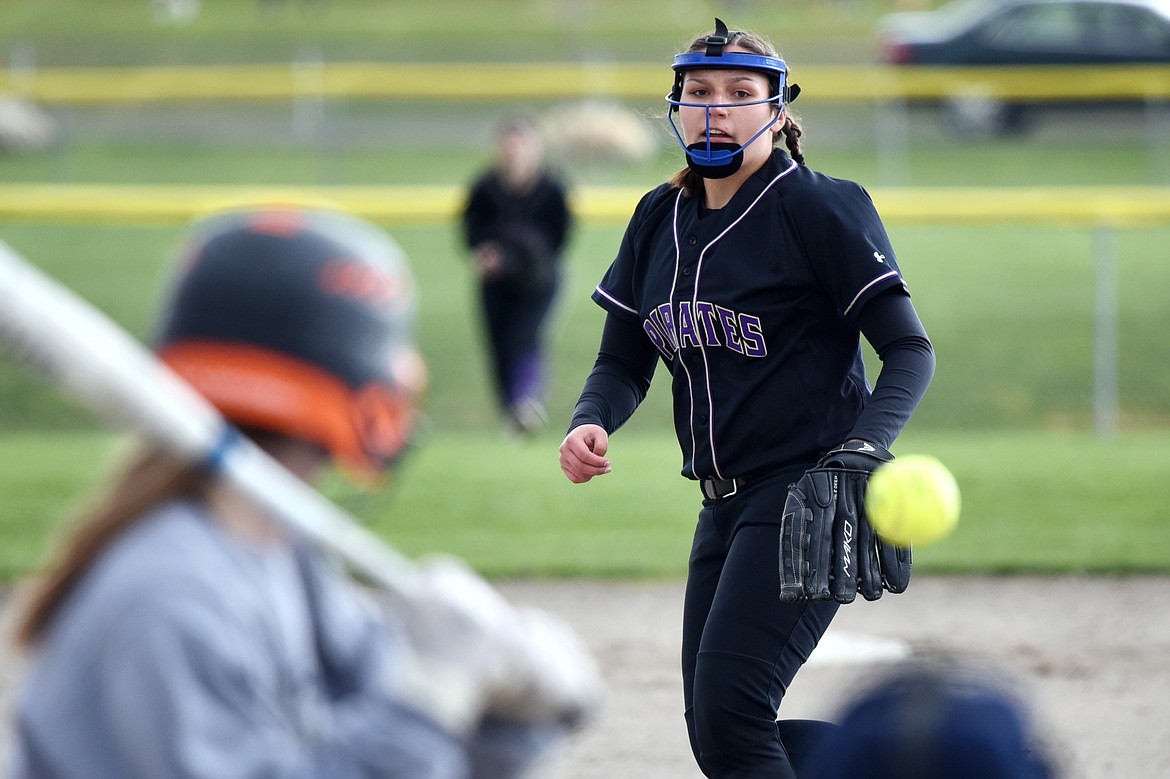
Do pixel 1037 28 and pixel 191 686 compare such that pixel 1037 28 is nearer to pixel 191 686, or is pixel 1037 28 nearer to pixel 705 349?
pixel 705 349

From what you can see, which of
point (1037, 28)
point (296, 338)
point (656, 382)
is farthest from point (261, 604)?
point (1037, 28)

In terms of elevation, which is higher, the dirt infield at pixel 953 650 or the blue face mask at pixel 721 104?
the blue face mask at pixel 721 104

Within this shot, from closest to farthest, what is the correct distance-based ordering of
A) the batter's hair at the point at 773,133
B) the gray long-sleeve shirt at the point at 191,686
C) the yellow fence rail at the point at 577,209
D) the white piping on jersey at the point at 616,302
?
the gray long-sleeve shirt at the point at 191,686 < the batter's hair at the point at 773,133 < the white piping on jersey at the point at 616,302 < the yellow fence rail at the point at 577,209

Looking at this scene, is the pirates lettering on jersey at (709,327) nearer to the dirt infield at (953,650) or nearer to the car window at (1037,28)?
the dirt infield at (953,650)

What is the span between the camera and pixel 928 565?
7.61 metres

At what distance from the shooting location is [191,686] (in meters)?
1.64

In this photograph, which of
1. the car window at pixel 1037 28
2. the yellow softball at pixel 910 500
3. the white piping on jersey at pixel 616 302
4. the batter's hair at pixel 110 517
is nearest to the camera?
the batter's hair at pixel 110 517

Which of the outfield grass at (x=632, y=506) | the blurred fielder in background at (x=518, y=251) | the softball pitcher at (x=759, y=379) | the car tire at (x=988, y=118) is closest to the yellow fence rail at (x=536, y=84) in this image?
the car tire at (x=988, y=118)

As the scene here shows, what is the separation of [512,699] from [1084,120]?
19.7 m

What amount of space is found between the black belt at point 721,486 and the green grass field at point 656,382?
893 millimetres

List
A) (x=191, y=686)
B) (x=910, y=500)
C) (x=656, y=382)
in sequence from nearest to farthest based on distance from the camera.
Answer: (x=191, y=686)
(x=910, y=500)
(x=656, y=382)

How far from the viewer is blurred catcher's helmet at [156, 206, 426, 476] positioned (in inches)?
71.3

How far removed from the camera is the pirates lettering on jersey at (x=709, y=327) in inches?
138

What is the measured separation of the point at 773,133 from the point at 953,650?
2300mm
